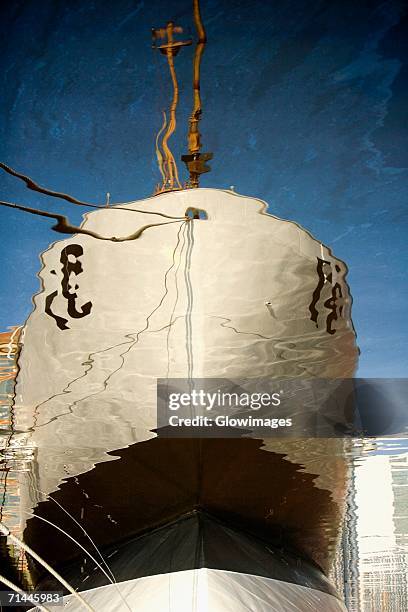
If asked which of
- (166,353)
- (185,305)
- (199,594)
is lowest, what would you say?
(199,594)

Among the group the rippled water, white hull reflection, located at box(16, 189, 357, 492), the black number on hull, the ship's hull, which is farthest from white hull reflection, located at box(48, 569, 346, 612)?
the black number on hull

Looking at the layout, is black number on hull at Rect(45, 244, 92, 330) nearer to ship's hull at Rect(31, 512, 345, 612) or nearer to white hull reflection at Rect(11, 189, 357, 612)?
white hull reflection at Rect(11, 189, 357, 612)

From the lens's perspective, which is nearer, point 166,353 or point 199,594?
point 199,594

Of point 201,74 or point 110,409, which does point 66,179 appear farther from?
point 110,409

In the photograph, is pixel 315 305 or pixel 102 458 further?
pixel 102 458

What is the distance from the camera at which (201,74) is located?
2.46 m

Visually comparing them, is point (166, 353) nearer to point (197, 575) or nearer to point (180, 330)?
point (180, 330)

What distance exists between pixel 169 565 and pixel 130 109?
1.82m

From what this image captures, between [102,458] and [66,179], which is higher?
[66,179]

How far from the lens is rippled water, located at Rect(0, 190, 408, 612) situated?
7.37 feet

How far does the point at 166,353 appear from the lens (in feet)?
7.75

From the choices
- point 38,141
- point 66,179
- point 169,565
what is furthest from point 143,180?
point 169,565

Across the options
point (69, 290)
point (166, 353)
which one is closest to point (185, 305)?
point (166, 353)

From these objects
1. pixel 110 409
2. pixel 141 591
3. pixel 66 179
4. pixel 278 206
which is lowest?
pixel 141 591
